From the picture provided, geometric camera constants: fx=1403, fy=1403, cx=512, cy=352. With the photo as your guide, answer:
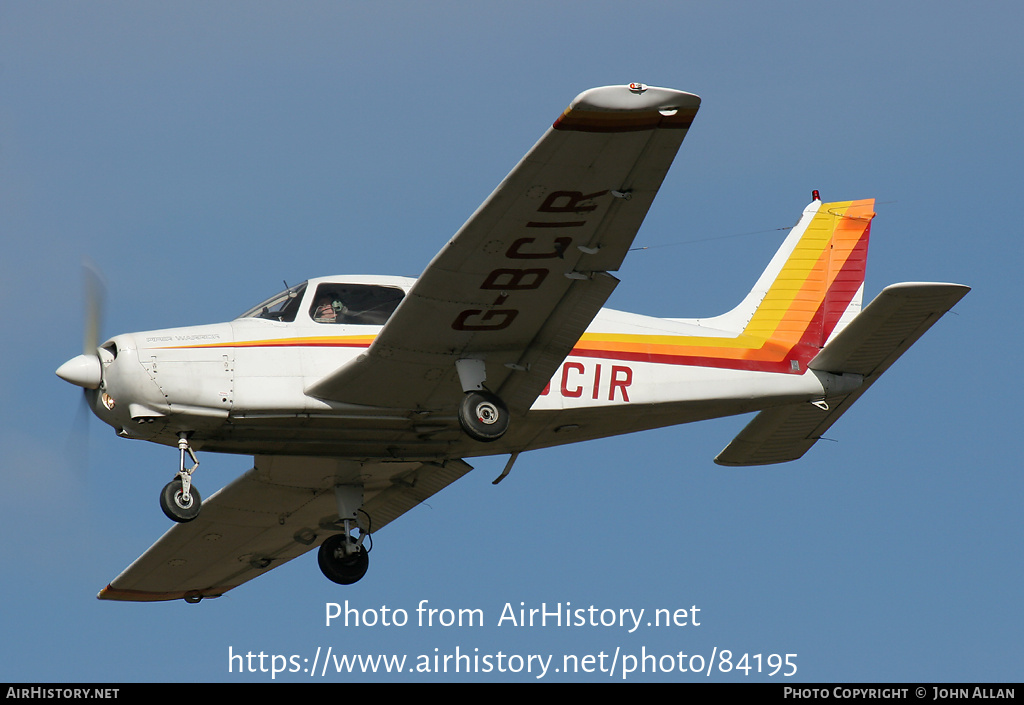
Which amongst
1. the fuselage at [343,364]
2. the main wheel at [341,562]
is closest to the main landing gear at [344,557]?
the main wheel at [341,562]

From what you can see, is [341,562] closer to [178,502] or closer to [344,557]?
[344,557]

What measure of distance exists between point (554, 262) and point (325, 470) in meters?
4.91

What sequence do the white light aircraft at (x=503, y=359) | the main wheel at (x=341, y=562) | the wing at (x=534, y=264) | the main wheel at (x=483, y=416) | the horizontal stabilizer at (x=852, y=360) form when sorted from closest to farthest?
the wing at (x=534, y=264) < the white light aircraft at (x=503, y=359) < the main wheel at (x=483, y=416) < the horizontal stabilizer at (x=852, y=360) < the main wheel at (x=341, y=562)

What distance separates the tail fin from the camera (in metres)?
17.5

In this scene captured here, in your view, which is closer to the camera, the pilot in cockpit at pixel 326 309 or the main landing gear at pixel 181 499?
the main landing gear at pixel 181 499

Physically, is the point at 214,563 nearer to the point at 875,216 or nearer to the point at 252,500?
the point at 252,500

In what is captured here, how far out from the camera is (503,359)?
15.0 m

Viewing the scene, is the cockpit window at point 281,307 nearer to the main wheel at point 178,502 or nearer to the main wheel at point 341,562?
the main wheel at point 178,502

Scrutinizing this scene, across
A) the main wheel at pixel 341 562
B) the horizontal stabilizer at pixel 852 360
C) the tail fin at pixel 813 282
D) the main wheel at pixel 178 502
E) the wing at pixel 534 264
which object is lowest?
the main wheel at pixel 178 502

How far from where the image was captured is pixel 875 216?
1864 centimetres

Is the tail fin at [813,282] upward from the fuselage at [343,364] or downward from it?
upward

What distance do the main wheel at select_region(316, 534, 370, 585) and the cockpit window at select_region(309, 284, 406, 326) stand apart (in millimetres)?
3202

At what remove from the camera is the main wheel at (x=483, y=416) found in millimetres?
14586

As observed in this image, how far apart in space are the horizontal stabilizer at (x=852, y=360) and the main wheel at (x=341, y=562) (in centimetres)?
477
